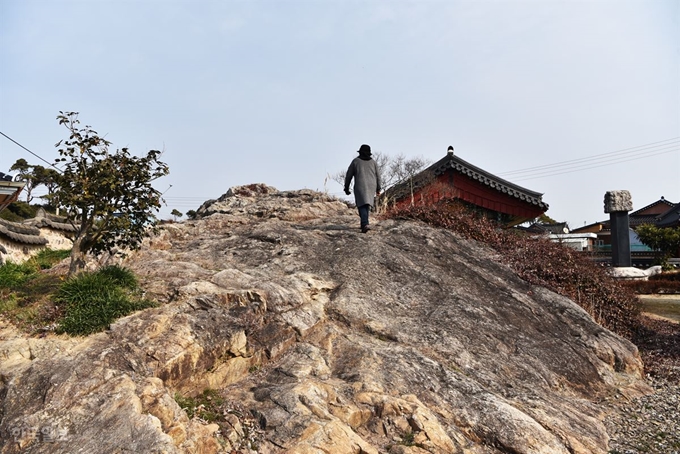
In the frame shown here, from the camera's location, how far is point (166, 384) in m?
5.46

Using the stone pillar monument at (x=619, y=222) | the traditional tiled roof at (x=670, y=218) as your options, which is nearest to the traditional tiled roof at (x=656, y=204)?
the traditional tiled roof at (x=670, y=218)

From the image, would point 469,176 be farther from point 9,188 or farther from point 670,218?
point 670,218

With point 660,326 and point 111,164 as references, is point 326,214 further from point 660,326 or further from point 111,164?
point 660,326

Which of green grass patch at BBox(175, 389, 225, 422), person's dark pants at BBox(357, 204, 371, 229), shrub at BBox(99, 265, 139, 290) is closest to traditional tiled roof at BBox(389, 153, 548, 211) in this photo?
person's dark pants at BBox(357, 204, 371, 229)

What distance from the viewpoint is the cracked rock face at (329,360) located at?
15.4 feet

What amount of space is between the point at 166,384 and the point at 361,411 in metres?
2.16

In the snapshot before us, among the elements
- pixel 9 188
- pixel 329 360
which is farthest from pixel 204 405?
pixel 9 188

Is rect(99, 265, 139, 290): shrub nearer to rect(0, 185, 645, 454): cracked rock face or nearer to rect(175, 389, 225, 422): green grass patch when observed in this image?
rect(0, 185, 645, 454): cracked rock face

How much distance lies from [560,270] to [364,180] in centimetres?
495

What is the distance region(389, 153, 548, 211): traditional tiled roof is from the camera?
19.7m

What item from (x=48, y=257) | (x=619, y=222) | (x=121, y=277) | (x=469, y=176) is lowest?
(x=121, y=277)

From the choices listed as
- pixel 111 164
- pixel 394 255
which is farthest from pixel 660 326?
pixel 111 164

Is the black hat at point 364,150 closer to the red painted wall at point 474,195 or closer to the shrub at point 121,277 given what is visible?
the shrub at point 121,277

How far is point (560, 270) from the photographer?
11.4 metres
